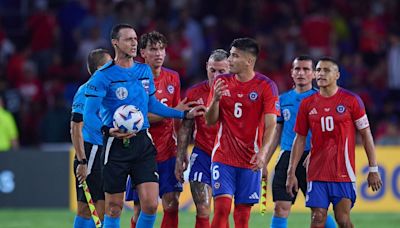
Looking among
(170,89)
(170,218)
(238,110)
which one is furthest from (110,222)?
(170,89)

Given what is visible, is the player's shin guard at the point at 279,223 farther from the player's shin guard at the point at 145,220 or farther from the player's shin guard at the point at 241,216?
the player's shin guard at the point at 145,220

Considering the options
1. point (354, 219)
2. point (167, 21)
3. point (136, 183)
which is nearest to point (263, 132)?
point (136, 183)

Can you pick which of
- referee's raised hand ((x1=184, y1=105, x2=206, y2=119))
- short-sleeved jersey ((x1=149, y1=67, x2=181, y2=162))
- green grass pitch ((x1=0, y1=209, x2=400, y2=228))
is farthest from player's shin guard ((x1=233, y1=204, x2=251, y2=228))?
green grass pitch ((x1=0, y1=209, x2=400, y2=228))

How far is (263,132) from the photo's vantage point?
12.9 m

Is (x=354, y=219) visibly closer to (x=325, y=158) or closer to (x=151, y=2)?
(x=325, y=158)

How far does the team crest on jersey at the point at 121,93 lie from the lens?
491 inches

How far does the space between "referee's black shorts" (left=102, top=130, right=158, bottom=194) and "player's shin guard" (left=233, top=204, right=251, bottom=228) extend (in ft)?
3.20

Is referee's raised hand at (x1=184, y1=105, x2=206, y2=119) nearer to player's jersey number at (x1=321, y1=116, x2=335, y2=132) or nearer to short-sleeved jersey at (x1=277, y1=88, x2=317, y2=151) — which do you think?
player's jersey number at (x1=321, y1=116, x2=335, y2=132)

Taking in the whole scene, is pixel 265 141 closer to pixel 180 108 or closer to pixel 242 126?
pixel 242 126

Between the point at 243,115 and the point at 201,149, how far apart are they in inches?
39.8

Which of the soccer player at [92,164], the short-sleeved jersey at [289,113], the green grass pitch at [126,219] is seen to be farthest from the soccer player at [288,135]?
the green grass pitch at [126,219]

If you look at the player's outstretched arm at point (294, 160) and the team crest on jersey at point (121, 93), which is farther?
the player's outstretched arm at point (294, 160)

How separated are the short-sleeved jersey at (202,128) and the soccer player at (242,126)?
668mm

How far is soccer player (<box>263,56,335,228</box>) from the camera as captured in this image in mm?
14359
